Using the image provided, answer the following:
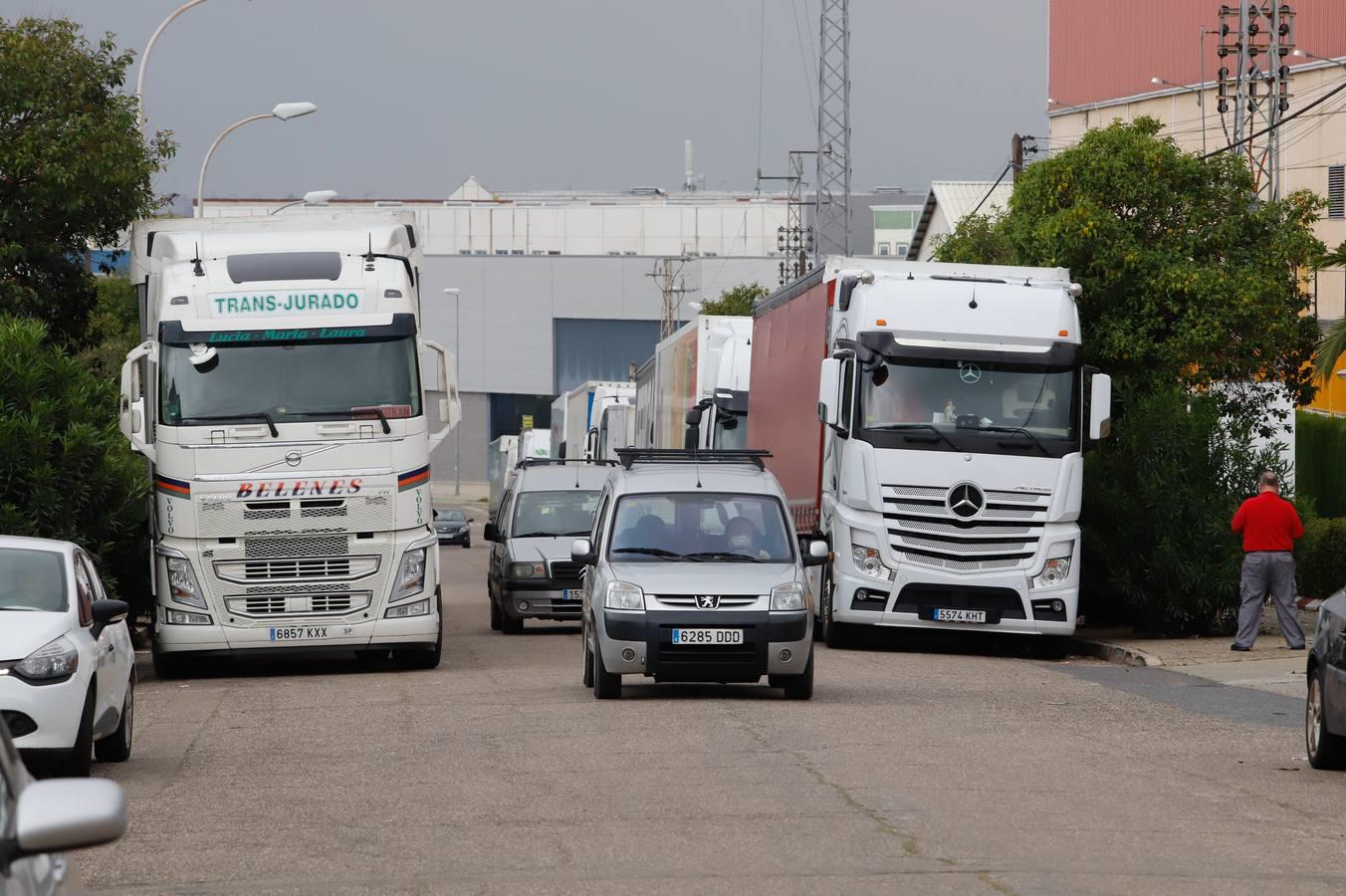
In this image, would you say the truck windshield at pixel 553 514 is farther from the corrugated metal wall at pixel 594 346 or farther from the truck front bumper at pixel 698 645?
the corrugated metal wall at pixel 594 346

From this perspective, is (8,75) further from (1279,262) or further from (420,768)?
(1279,262)

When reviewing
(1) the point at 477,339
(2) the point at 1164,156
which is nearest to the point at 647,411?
(2) the point at 1164,156

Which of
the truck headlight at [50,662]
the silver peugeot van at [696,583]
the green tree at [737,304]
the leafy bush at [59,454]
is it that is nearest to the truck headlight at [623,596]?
the silver peugeot van at [696,583]

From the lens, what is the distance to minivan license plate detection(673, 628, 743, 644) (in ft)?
50.5

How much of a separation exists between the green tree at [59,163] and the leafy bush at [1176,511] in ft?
38.8

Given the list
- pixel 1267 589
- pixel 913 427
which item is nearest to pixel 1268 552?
pixel 1267 589

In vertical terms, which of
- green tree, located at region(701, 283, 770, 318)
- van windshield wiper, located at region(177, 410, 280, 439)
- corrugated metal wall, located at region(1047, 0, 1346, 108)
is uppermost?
corrugated metal wall, located at region(1047, 0, 1346, 108)

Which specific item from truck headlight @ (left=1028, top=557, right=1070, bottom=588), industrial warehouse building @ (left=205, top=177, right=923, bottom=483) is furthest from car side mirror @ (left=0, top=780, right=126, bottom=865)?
industrial warehouse building @ (left=205, top=177, right=923, bottom=483)

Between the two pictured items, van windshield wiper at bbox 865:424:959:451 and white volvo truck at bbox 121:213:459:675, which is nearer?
white volvo truck at bbox 121:213:459:675

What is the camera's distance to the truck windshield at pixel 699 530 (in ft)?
53.5

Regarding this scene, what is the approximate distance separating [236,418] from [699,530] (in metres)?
5.00

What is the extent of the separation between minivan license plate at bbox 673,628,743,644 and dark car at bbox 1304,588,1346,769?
4.48 metres

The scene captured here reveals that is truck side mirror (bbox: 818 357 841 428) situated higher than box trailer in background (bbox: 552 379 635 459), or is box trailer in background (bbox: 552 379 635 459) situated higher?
truck side mirror (bbox: 818 357 841 428)

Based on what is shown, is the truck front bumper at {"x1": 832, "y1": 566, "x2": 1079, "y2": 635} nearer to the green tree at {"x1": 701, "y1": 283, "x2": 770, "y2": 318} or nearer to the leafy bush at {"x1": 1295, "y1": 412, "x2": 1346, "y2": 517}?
the leafy bush at {"x1": 1295, "y1": 412, "x2": 1346, "y2": 517}
